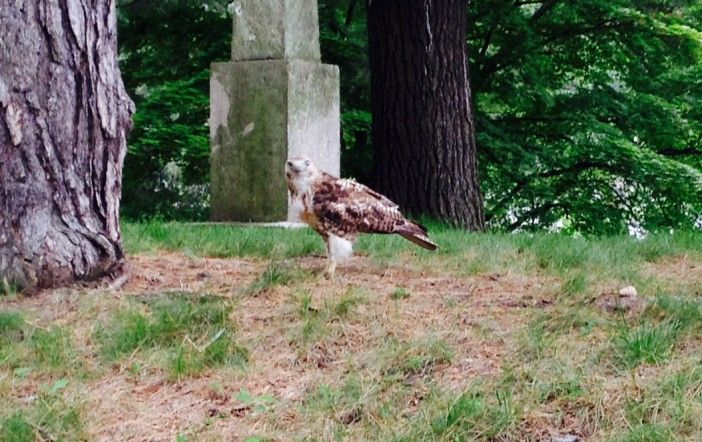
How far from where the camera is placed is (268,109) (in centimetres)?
803

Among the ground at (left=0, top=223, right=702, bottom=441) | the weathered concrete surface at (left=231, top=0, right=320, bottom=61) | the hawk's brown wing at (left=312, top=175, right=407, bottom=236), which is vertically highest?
the weathered concrete surface at (left=231, top=0, right=320, bottom=61)

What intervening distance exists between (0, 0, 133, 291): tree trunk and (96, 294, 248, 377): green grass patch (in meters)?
0.66

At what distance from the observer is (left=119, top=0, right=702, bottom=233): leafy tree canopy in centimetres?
1123

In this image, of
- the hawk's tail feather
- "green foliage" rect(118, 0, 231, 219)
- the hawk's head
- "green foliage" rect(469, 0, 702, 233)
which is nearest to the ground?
the hawk's tail feather

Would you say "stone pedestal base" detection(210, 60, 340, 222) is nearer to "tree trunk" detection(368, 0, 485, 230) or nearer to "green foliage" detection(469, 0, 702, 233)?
"tree trunk" detection(368, 0, 485, 230)

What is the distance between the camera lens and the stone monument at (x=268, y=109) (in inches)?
316

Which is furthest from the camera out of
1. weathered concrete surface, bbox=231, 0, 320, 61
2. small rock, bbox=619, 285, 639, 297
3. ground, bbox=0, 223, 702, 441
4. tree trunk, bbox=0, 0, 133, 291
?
weathered concrete surface, bbox=231, 0, 320, 61

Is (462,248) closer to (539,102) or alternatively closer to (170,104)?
(170,104)

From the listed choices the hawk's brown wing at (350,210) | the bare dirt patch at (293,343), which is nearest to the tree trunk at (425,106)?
the hawk's brown wing at (350,210)

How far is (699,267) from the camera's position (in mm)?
5895

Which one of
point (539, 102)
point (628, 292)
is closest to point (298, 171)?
point (628, 292)

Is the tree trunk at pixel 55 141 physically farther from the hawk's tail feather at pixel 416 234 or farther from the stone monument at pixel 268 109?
the stone monument at pixel 268 109

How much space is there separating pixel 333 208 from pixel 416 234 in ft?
1.82

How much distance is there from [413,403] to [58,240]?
214 cm
